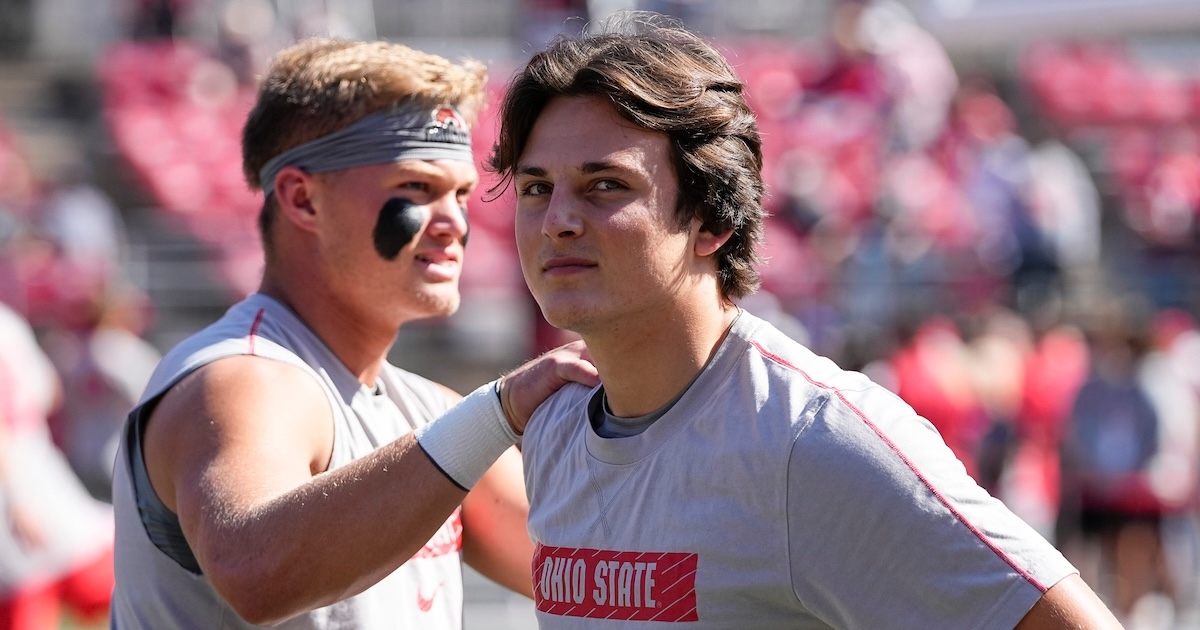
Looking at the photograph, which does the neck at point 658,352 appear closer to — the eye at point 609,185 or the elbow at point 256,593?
Result: the eye at point 609,185

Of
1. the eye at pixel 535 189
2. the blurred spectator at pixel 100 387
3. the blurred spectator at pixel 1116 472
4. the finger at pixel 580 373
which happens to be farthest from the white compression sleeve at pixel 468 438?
the blurred spectator at pixel 1116 472

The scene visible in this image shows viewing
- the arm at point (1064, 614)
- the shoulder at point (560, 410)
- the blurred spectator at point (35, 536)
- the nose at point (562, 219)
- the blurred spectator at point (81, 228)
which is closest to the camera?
the arm at point (1064, 614)

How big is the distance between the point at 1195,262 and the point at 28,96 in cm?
1325

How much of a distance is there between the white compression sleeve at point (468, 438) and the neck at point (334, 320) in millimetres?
663

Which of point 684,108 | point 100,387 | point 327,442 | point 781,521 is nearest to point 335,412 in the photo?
point 327,442

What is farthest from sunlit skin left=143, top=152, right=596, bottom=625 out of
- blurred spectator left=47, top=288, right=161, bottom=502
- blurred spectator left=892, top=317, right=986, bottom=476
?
blurred spectator left=47, top=288, right=161, bottom=502

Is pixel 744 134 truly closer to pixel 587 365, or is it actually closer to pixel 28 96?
pixel 587 365

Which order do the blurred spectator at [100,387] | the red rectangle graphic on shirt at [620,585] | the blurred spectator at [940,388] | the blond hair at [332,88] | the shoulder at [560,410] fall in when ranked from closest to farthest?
the red rectangle graphic on shirt at [620,585] < the shoulder at [560,410] < the blond hair at [332,88] < the blurred spectator at [940,388] < the blurred spectator at [100,387]

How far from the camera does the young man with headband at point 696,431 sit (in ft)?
7.08

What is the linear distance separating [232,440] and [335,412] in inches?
14.3

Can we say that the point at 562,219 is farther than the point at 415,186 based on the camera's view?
No

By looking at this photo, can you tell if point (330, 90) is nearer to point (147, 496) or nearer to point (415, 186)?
point (415, 186)

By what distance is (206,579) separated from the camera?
2.89m

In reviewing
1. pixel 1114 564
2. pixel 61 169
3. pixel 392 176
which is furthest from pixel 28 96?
pixel 392 176
